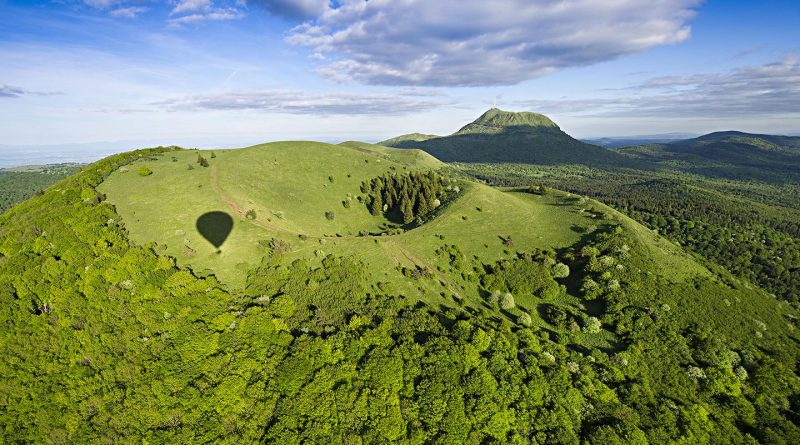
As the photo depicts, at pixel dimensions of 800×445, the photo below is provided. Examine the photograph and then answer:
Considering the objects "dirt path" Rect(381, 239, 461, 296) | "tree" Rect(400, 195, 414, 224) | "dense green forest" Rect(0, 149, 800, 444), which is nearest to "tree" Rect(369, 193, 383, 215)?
"tree" Rect(400, 195, 414, 224)

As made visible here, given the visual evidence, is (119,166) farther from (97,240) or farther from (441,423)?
(441,423)

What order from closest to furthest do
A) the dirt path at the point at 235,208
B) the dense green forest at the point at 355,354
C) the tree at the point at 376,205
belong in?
the dense green forest at the point at 355,354
the dirt path at the point at 235,208
the tree at the point at 376,205

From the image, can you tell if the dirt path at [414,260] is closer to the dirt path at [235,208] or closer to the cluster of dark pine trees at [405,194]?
the dirt path at [235,208]

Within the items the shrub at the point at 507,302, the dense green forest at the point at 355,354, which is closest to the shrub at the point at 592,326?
the dense green forest at the point at 355,354

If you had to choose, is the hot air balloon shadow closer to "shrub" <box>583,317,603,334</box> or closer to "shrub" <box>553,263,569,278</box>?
"shrub" <box>553,263,569,278</box>

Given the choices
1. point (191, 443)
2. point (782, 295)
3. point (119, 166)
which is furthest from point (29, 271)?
point (782, 295)

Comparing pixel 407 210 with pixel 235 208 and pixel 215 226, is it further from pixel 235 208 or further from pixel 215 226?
pixel 215 226

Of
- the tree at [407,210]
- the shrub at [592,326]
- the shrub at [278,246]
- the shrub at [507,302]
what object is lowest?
the shrub at [592,326]
